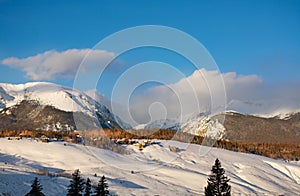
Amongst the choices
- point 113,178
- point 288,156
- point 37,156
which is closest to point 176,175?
point 113,178

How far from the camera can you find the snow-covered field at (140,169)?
52.7 meters

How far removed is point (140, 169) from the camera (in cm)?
7144

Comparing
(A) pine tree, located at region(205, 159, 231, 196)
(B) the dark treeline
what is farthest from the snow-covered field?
(A) pine tree, located at region(205, 159, 231, 196)

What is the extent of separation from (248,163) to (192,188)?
40.7m

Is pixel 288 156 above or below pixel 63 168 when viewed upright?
above

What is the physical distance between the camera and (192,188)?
6259 cm

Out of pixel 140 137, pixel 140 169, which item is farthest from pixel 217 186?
pixel 140 137

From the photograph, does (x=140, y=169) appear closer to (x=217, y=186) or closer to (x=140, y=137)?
(x=217, y=186)

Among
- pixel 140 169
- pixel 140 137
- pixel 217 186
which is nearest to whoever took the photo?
pixel 217 186

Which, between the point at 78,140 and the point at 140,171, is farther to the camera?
the point at 78,140

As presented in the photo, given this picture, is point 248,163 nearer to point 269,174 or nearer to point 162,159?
point 269,174

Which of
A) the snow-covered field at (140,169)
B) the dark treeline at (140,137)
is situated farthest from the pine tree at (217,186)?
the dark treeline at (140,137)

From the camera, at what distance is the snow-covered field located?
5267 centimetres

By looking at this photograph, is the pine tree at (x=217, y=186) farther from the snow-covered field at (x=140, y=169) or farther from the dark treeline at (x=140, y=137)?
the dark treeline at (x=140, y=137)
